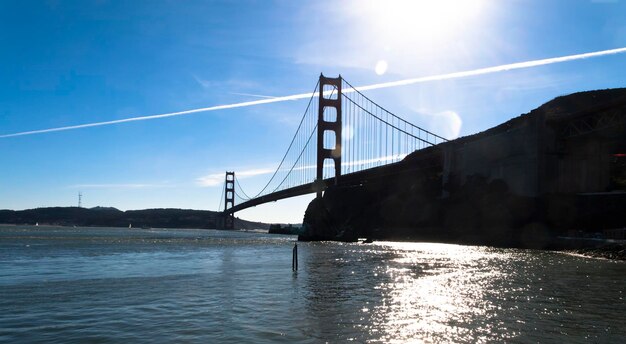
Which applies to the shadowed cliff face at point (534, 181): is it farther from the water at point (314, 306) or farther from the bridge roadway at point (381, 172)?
the water at point (314, 306)

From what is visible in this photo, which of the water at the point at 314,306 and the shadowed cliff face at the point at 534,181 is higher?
the shadowed cliff face at the point at 534,181

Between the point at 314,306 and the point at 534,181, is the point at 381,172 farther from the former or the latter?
the point at 314,306

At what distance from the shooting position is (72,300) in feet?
54.4

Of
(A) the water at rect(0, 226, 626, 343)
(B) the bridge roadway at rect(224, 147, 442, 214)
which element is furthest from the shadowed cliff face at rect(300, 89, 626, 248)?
(A) the water at rect(0, 226, 626, 343)

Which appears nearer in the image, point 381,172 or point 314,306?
point 314,306

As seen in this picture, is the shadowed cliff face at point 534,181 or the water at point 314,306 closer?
the water at point 314,306

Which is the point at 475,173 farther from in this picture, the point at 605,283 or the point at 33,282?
the point at 33,282

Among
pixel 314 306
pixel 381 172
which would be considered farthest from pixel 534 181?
pixel 314 306

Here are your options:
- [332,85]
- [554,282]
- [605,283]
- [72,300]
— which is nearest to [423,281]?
[554,282]

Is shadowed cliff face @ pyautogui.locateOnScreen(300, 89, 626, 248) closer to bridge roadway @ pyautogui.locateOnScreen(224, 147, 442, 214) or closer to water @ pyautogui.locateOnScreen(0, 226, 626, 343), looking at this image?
bridge roadway @ pyautogui.locateOnScreen(224, 147, 442, 214)

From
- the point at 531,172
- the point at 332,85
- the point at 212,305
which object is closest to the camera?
the point at 212,305

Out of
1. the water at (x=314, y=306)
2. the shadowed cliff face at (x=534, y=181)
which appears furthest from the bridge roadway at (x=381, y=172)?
the water at (x=314, y=306)

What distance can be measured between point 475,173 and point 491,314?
57.7 meters

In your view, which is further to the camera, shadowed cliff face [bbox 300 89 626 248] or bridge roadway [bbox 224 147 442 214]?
bridge roadway [bbox 224 147 442 214]
